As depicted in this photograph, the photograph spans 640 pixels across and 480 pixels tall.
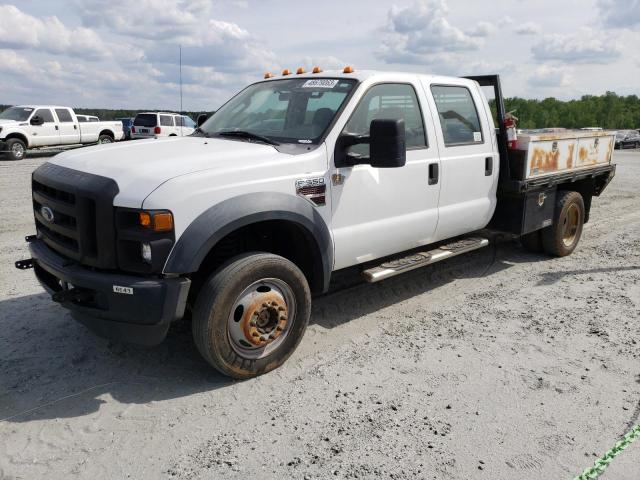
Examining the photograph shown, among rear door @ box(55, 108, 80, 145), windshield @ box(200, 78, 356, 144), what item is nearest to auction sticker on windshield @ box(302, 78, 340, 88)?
windshield @ box(200, 78, 356, 144)

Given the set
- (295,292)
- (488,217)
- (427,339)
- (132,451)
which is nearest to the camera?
(132,451)

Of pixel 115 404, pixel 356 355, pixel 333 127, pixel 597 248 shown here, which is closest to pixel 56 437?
pixel 115 404

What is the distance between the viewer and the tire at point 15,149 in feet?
60.4

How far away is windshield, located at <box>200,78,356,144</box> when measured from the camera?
4.24 meters

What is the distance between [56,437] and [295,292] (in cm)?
167

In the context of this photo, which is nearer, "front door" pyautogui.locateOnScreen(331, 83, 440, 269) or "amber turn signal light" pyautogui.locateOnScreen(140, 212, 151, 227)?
"amber turn signal light" pyautogui.locateOnScreen(140, 212, 151, 227)

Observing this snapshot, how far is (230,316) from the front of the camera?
11.7ft

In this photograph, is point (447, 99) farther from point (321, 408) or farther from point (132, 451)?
point (132, 451)

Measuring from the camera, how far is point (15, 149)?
60.8ft

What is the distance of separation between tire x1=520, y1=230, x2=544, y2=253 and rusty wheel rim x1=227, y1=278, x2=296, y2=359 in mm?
3982

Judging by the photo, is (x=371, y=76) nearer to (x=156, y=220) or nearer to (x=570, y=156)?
(x=156, y=220)

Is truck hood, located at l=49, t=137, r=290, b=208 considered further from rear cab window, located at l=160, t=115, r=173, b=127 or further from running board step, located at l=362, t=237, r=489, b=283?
rear cab window, located at l=160, t=115, r=173, b=127

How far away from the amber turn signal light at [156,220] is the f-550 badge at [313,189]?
98cm

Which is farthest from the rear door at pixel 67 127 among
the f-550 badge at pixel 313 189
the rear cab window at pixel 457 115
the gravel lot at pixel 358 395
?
the f-550 badge at pixel 313 189
